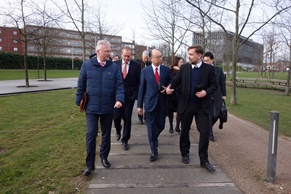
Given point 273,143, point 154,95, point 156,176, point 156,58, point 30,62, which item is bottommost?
point 156,176

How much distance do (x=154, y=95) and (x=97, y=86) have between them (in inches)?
43.2

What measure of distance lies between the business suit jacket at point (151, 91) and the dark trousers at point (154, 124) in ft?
0.32

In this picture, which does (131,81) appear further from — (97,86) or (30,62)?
(30,62)

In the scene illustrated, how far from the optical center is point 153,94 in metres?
4.38

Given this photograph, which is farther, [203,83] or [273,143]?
[203,83]

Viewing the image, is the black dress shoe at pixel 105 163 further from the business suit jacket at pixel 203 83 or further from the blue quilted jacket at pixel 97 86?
the business suit jacket at pixel 203 83

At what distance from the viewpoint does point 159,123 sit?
4508mm

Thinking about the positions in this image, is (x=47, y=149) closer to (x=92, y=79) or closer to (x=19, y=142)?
(x=19, y=142)

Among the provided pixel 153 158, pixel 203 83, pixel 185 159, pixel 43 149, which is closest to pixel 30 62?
pixel 43 149

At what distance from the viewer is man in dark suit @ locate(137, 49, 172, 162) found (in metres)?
4.38


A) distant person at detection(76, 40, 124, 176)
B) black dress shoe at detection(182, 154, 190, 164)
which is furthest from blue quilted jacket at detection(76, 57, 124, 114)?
black dress shoe at detection(182, 154, 190, 164)

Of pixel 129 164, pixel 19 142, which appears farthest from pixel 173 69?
pixel 19 142

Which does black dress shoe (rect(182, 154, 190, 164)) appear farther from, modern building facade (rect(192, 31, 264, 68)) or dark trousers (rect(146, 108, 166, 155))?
modern building facade (rect(192, 31, 264, 68))

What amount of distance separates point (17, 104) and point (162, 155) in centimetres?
752
